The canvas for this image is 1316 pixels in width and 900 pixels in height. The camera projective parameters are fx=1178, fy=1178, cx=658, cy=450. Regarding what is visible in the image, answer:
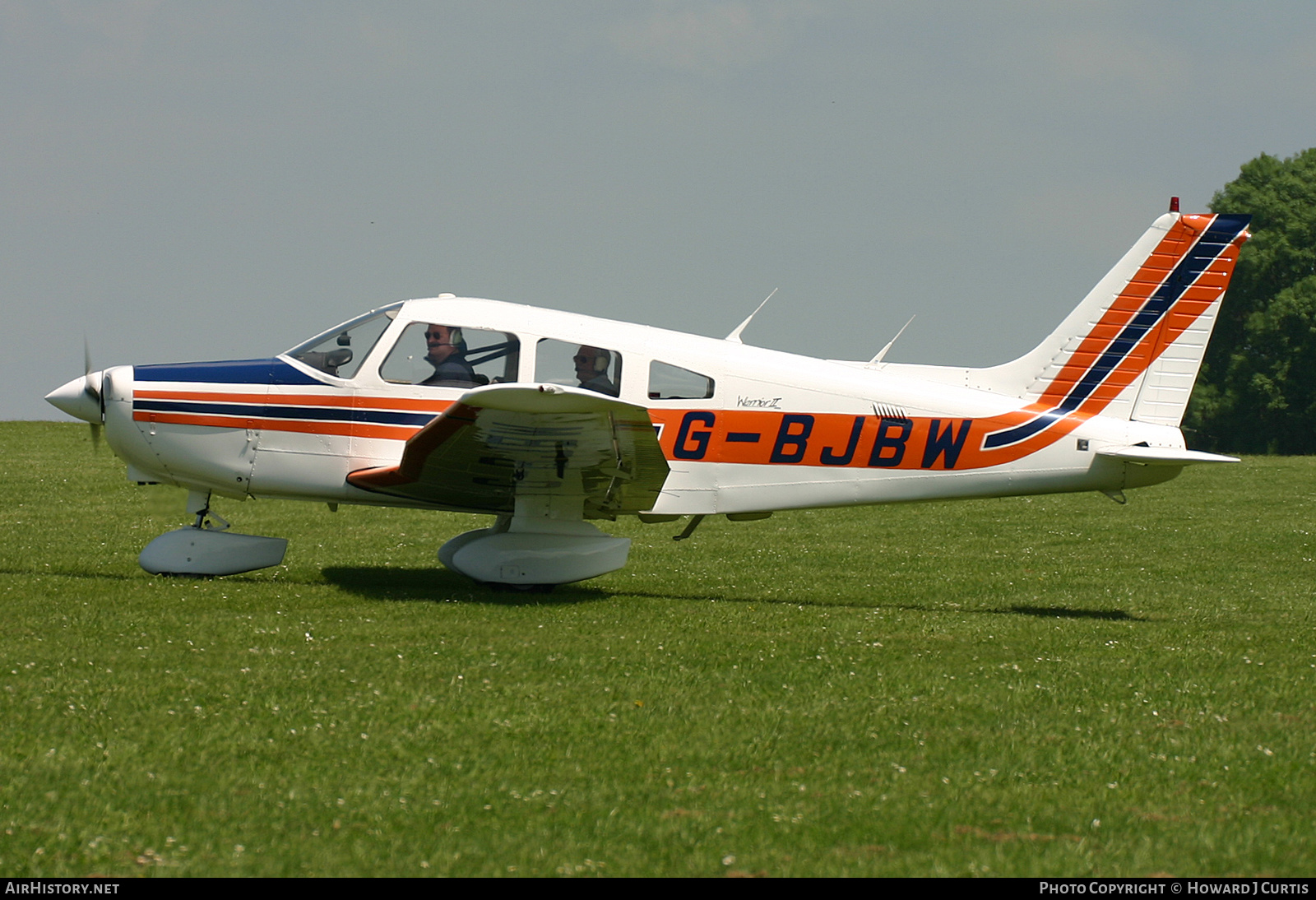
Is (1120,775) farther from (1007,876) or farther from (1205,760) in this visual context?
(1007,876)

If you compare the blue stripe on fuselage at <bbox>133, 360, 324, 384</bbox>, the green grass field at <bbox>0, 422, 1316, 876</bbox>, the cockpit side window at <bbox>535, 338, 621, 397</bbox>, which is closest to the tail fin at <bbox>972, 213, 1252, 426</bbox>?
the green grass field at <bbox>0, 422, 1316, 876</bbox>

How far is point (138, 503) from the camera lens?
1792cm

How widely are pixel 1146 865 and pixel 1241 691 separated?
328cm

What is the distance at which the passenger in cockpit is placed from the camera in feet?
32.4

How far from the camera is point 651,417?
1003cm

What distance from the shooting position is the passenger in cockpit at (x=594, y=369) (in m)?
9.88

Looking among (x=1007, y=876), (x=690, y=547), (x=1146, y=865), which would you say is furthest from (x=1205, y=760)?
(x=690, y=547)

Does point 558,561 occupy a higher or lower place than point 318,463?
lower

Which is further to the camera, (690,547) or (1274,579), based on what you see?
(690,547)

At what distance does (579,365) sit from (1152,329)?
16.5 feet

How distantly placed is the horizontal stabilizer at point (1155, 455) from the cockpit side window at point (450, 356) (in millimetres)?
5110

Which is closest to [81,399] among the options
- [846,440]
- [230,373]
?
[230,373]

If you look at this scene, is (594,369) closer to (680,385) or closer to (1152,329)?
(680,385)

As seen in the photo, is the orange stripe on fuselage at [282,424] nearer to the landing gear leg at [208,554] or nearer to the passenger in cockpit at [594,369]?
the landing gear leg at [208,554]
